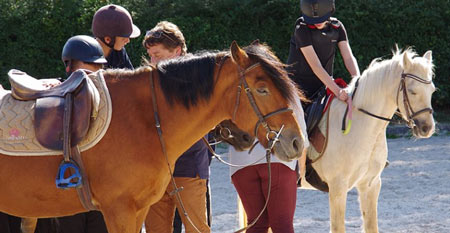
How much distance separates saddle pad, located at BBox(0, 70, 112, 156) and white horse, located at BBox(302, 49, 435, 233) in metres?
2.48

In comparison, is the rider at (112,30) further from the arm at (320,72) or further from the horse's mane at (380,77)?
the horse's mane at (380,77)

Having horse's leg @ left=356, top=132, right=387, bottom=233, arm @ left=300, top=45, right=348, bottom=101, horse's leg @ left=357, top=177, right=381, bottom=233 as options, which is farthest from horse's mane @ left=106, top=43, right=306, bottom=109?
horse's leg @ left=357, top=177, right=381, bottom=233

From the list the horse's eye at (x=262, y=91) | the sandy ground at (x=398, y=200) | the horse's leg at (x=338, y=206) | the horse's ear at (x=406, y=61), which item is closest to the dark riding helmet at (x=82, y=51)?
the horse's eye at (x=262, y=91)

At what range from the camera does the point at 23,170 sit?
3.68 meters

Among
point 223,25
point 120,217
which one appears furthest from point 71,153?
point 223,25

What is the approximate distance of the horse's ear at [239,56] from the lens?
364 centimetres

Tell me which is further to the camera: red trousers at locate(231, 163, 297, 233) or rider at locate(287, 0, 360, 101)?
rider at locate(287, 0, 360, 101)

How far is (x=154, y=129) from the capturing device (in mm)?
3785

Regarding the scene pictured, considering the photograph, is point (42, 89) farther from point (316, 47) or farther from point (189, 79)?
point (316, 47)

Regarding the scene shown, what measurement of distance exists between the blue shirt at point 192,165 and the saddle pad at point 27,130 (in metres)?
1.03

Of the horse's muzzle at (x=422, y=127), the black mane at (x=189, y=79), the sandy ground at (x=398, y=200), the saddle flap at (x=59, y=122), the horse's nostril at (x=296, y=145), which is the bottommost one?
the sandy ground at (x=398, y=200)

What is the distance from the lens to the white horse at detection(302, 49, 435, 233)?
5.45 m

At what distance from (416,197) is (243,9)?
5.75 metres

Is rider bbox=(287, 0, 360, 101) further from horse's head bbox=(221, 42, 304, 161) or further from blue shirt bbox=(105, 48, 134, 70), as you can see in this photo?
horse's head bbox=(221, 42, 304, 161)
